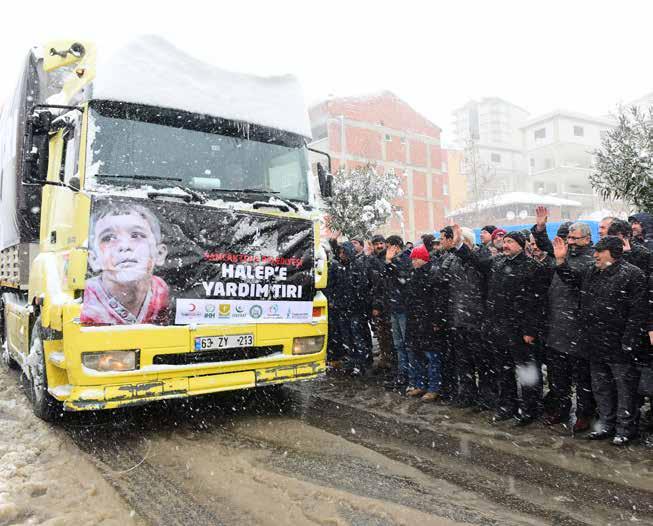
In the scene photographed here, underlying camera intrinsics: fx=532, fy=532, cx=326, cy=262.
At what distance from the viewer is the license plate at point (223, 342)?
15.1 feet

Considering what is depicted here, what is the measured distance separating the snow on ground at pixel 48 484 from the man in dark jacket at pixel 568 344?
371cm

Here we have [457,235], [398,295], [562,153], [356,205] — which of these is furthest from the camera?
[562,153]

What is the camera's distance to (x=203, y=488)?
3588 millimetres

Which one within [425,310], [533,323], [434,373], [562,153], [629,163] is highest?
→ [562,153]

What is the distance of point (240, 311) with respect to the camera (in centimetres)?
482

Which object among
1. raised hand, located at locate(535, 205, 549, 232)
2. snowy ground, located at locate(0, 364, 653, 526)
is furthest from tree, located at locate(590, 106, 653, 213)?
snowy ground, located at locate(0, 364, 653, 526)

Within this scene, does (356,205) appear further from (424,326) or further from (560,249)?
(560,249)

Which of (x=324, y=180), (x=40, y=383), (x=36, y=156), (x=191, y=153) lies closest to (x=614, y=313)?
(x=324, y=180)

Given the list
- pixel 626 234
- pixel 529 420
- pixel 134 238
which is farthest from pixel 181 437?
pixel 626 234

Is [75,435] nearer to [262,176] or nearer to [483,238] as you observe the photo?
[262,176]

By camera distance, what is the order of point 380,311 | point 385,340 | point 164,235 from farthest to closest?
point 385,340 < point 380,311 < point 164,235

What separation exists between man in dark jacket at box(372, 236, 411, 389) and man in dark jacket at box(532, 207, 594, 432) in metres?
1.90

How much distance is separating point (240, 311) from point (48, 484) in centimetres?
195

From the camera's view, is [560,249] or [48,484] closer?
[48,484]
